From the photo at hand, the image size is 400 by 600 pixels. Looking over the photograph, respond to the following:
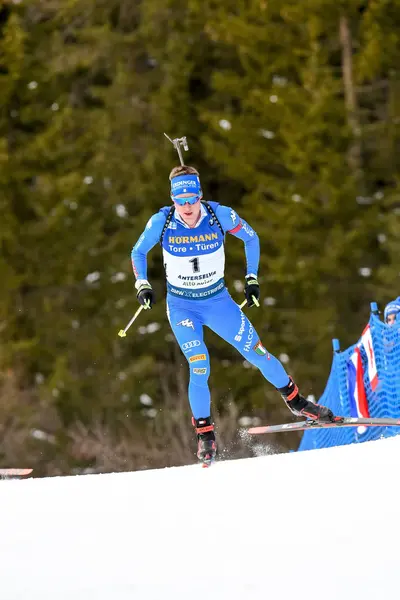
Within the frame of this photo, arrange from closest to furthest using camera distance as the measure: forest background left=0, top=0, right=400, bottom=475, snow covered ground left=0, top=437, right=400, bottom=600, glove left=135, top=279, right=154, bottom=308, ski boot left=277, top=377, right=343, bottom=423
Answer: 1. snow covered ground left=0, top=437, right=400, bottom=600
2. glove left=135, top=279, right=154, bottom=308
3. ski boot left=277, top=377, right=343, bottom=423
4. forest background left=0, top=0, right=400, bottom=475

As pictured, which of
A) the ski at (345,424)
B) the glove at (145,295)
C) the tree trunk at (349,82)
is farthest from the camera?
the tree trunk at (349,82)

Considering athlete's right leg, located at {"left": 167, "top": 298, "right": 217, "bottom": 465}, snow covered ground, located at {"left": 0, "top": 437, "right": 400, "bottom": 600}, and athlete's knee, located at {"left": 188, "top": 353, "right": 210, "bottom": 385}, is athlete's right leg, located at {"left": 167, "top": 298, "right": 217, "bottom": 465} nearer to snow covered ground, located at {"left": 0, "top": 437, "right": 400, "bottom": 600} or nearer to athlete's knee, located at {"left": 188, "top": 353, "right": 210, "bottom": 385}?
athlete's knee, located at {"left": 188, "top": 353, "right": 210, "bottom": 385}

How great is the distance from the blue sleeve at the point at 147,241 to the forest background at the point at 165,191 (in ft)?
51.2

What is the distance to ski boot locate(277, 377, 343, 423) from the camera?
7.55m

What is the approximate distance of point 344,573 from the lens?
409 cm

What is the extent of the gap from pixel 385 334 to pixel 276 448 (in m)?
16.8

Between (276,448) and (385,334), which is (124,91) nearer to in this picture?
(276,448)

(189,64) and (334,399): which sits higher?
(334,399)

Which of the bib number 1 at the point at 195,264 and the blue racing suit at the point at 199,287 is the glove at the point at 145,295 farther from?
the bib number 1 at the point at 195,264

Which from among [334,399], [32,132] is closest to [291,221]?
[32,132]

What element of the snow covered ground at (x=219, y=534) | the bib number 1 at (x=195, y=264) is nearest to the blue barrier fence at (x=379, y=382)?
the bib number 1 at (x=195, y=264)

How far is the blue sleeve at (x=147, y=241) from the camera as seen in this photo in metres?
7.33

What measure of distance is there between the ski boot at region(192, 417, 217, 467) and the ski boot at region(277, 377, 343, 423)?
0.61 metres

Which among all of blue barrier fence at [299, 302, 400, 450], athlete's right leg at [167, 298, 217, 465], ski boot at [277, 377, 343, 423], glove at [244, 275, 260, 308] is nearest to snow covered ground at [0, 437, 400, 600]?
athlete's right leg at [167, 298, 217, 465]
